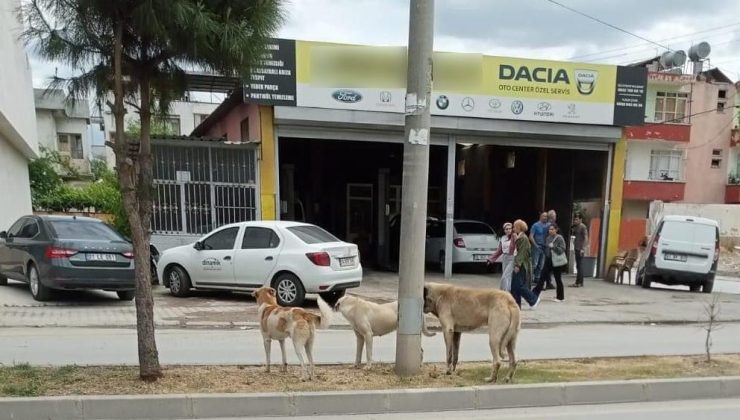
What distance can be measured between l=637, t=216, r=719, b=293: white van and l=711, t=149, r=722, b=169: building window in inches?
1096

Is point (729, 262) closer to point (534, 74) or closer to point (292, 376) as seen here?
point (534, 74)

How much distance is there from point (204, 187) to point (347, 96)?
436 cm

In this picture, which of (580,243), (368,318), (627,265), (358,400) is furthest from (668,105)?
(358,400)

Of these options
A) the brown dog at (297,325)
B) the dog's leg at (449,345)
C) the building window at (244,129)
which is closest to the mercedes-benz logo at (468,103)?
the building window at (244,129)

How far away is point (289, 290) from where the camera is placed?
34.4ft

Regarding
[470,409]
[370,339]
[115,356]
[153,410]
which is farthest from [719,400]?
[115,356]

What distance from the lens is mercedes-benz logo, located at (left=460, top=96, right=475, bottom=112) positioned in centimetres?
1509

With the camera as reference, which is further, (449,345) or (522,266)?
(522,266)

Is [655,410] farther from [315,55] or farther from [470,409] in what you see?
[315,55]

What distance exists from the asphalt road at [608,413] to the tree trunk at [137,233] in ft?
5.13

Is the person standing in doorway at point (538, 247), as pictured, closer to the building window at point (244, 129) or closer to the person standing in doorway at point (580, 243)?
the person standing in doorway at point (580, 243)

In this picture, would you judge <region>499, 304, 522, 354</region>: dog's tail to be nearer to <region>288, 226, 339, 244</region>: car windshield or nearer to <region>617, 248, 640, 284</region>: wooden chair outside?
<region>288, 226, 339, 244</region>: car windshield

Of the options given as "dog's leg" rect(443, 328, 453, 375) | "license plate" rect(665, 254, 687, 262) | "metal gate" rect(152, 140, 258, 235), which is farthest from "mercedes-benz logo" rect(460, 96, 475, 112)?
"dog's leg" rect(443, 328, 453, 375)

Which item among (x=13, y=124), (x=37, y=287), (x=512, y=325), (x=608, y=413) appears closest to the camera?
(x=608, y=413)
